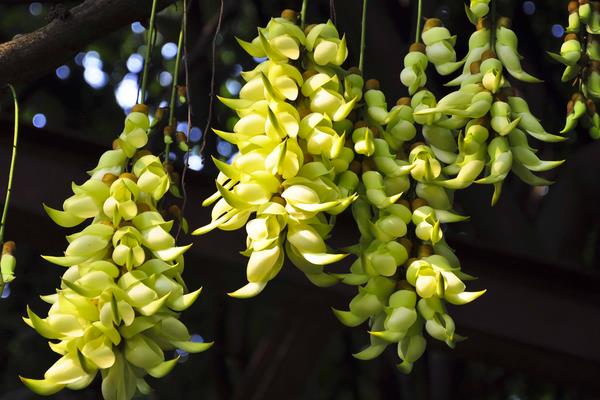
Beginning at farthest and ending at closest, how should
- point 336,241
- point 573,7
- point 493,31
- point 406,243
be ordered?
point 336,241, point 573,7, point 493,31, point 406,243

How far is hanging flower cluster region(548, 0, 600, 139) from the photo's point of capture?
119 cm

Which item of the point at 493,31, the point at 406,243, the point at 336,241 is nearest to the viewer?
the point at 406,243

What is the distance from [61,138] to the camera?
207 cm

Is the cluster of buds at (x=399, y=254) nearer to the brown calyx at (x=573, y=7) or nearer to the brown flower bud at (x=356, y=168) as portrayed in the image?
the brown flower bud at (x=356, y=168)

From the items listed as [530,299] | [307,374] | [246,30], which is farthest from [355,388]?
[530,299]

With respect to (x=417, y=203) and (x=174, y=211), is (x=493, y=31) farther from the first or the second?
(x=174, y=211)

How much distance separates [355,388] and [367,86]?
354 centimetres

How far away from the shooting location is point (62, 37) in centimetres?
132

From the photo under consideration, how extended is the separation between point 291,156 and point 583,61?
44 cm

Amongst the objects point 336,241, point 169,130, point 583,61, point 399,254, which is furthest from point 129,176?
point 336,241

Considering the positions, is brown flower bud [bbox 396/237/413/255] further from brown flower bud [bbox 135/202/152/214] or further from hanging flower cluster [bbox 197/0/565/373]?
brown flower bud [bbox 135/202/152/214]

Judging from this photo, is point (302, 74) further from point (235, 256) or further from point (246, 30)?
point (246, 30)

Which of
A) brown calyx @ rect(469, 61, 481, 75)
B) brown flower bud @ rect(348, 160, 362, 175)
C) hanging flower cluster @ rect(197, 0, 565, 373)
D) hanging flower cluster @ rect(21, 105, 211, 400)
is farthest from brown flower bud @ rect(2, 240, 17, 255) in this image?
brown calyx @ rect(469, 61, 481, 75)

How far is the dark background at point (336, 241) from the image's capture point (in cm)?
210
